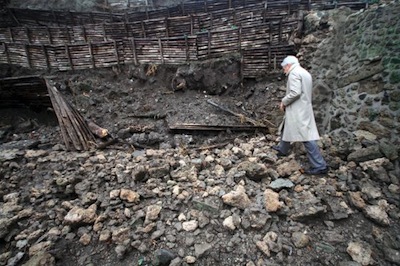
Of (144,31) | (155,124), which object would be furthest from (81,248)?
(144,31)

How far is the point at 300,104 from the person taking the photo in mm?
2723

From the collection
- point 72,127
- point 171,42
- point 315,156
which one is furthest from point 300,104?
point 171,42

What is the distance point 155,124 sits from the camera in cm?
530

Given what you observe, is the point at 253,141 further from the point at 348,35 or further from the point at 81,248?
the point at 81,248

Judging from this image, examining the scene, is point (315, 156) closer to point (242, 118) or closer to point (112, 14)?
point (242, 118)

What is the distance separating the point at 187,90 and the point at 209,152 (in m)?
3.16

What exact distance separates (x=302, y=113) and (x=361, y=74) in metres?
1.29

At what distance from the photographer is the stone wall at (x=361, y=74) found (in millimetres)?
2639

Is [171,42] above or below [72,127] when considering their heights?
above

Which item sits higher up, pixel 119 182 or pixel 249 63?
pixel 249 63

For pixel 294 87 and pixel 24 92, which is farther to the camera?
pixel 24 92

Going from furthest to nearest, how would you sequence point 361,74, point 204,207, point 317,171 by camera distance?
point 361,74
point 317,171
point 204,207

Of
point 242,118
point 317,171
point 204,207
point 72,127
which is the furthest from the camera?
point 242,118

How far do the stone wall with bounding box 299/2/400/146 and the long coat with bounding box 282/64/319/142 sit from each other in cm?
88
